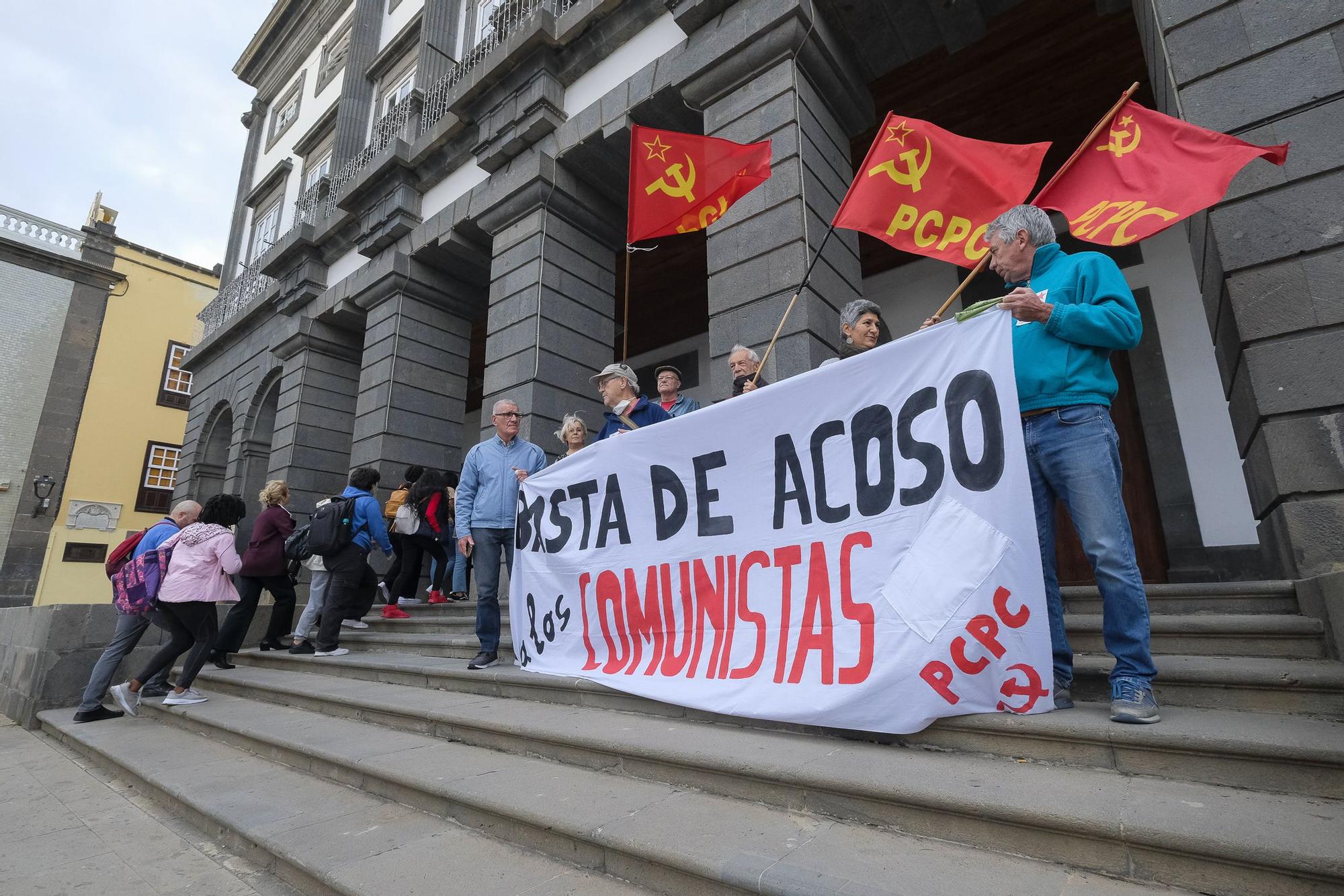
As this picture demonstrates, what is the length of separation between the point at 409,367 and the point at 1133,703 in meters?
10.2

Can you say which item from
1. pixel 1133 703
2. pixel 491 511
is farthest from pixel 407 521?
pixel 1133 703

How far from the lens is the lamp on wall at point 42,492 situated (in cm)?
2050

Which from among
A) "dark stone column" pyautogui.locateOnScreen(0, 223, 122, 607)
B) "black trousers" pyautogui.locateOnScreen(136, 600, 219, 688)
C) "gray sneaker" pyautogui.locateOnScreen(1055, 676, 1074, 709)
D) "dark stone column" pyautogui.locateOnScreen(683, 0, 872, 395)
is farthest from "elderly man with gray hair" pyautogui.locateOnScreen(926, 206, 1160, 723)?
"dark stone column" pyautogui.locateOnScreen(0, 223, 122, 607)

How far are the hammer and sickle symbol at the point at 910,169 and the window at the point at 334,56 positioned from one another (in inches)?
658

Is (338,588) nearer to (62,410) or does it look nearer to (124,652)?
(124,652)

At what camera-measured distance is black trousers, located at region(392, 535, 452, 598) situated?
25.8ft

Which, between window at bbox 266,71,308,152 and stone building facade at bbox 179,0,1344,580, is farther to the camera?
window at bbox 266,71,308,152

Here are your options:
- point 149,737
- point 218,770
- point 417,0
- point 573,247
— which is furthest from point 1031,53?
point 417,0

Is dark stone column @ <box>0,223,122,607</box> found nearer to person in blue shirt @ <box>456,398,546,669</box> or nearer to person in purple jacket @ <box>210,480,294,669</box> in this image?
person in purple jacket @ <box>210,480,294,669</box>

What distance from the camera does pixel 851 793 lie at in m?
2.25

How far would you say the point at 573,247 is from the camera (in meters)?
8.87

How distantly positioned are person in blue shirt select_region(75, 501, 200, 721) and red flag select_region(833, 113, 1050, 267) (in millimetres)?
6030

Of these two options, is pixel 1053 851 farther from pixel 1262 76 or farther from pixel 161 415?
pixel 161 415

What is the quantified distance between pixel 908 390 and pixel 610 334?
21.8ft
